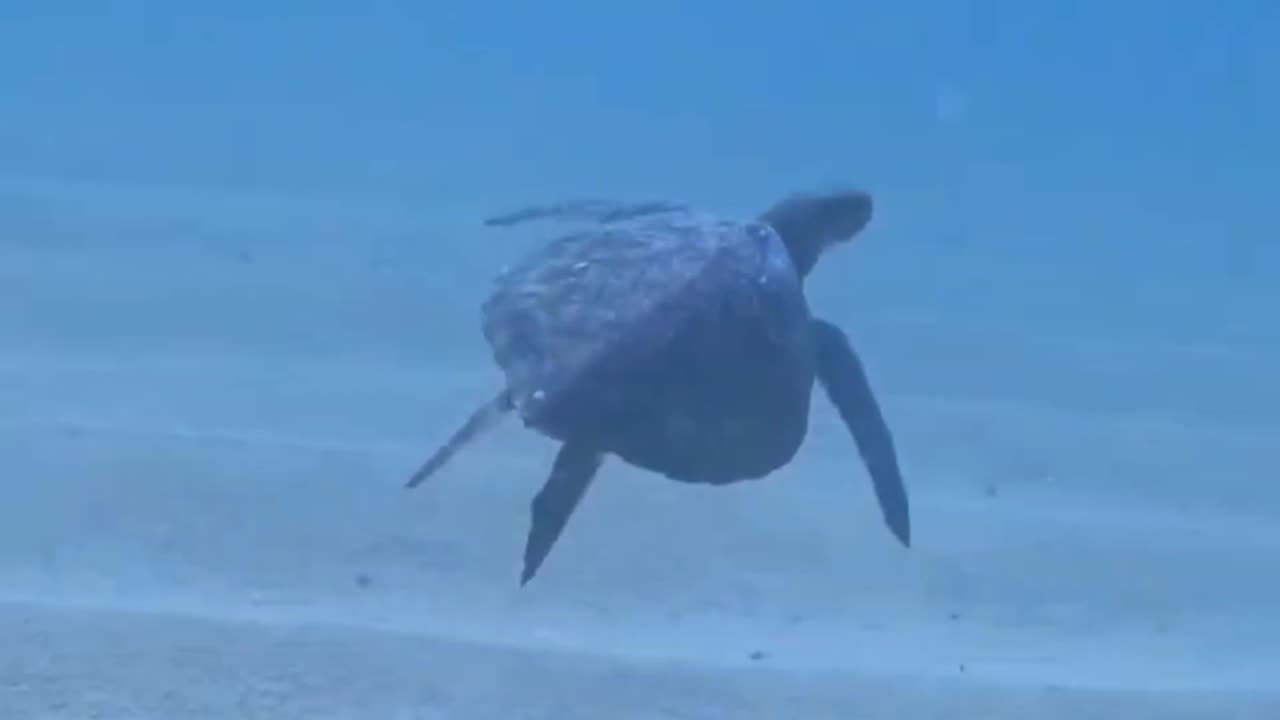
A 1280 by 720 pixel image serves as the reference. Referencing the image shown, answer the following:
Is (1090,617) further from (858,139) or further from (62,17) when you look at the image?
(62,17)

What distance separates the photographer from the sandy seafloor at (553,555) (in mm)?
3959

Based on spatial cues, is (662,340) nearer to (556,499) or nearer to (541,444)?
(556,499)

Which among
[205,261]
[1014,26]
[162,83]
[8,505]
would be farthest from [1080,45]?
[8,505]

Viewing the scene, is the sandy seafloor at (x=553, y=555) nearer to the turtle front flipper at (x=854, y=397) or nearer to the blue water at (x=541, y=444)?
the blue water at (x=541, y=444)

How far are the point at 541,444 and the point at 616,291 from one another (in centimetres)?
274

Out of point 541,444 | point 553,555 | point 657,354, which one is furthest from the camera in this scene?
point 541,444

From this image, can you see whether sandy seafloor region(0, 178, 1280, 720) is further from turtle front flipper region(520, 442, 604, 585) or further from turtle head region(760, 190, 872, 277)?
turtle head region(760, 190, 872, 277)

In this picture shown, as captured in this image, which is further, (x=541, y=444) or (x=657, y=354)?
(x=541, y=444)

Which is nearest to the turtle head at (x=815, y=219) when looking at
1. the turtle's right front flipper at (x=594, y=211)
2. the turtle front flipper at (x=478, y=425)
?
the turtle's right front flipper at (x=594, y=211)

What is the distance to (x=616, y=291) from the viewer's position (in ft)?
10.6

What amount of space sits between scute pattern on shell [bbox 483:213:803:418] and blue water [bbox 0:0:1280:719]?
1025 millimetres

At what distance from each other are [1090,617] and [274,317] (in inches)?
181

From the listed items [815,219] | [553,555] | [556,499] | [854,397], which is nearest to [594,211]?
[815,219]

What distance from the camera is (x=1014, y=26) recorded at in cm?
7131
